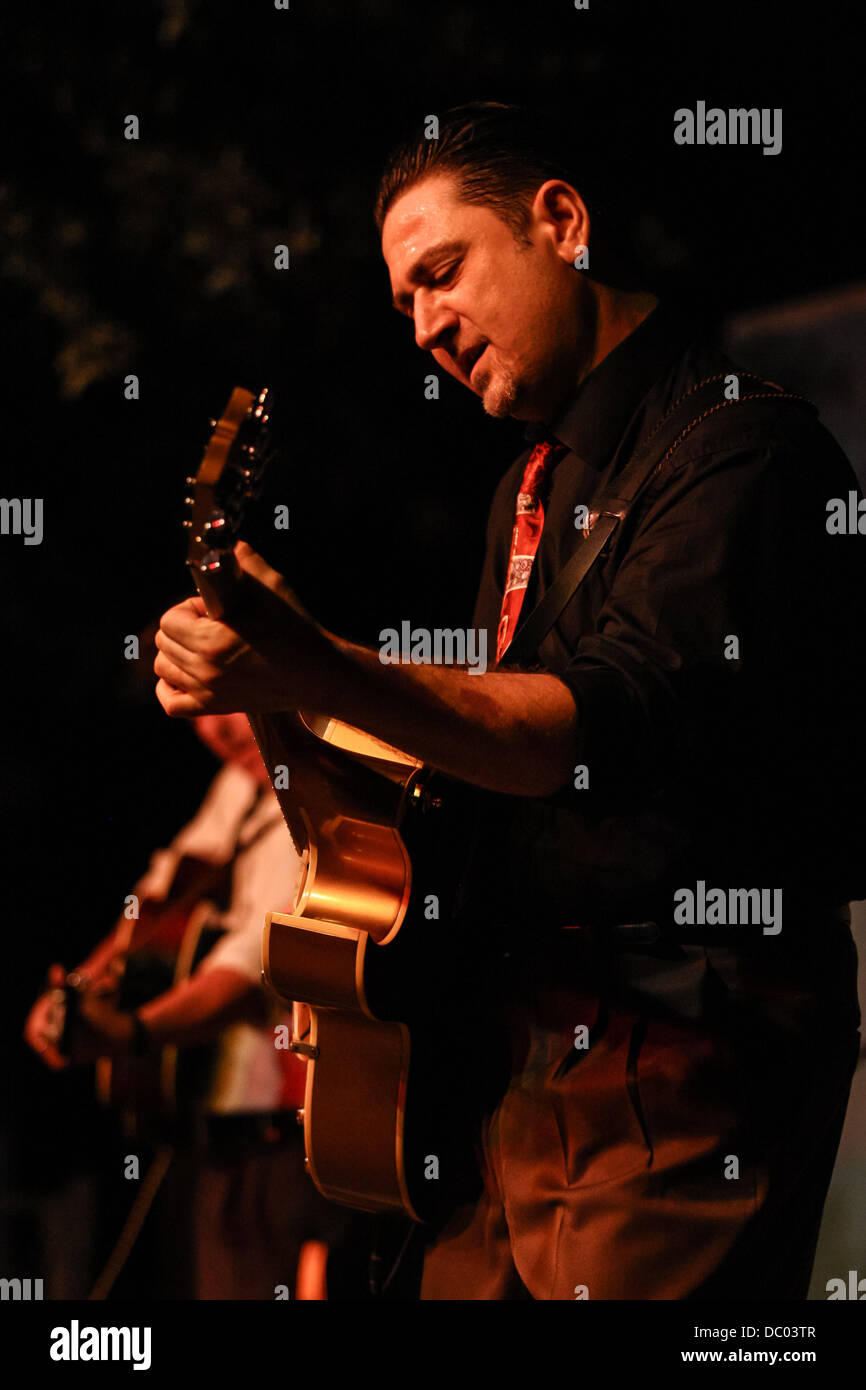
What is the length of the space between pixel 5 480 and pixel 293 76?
4.41 ft

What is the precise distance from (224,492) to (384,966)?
75 cm

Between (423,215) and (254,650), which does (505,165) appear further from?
(254,650)

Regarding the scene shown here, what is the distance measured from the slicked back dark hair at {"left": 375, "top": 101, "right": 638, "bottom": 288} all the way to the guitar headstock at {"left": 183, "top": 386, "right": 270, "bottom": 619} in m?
0.72

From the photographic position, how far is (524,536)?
6.73ft

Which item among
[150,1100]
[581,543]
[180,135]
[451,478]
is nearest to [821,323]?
[451,478]

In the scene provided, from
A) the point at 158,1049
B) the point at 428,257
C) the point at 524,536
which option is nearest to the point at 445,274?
the point at 428,257

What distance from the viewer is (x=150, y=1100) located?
346 centimetres

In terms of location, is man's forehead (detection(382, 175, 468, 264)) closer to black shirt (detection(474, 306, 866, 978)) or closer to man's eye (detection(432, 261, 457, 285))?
man's eye (detection(432, 261, 457, 285))

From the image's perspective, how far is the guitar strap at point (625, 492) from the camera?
5.59 ft

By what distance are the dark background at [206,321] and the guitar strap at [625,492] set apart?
5.60 ft

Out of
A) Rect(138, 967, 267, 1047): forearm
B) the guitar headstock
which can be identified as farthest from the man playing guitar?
Rect(138, 967, 267, 1047): forearm

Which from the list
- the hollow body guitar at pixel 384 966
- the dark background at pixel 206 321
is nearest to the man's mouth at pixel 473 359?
the hollow body guitar at pixel 384 966

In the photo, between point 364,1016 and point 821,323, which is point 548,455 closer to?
point 364,1016

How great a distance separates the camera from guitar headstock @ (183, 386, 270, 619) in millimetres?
1235
